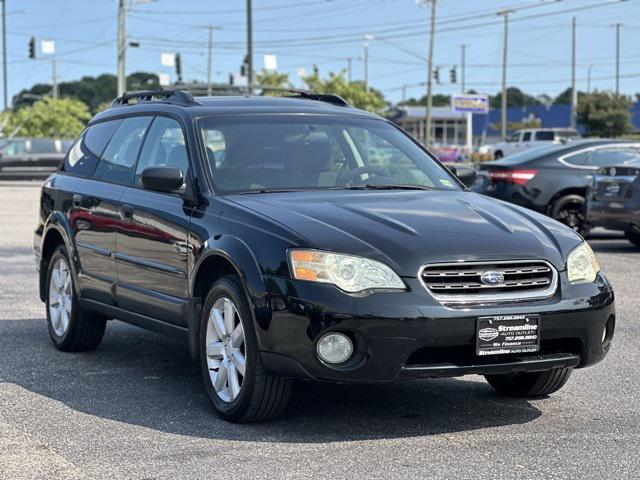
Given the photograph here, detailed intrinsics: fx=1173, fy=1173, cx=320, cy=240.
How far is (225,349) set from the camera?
598 cm

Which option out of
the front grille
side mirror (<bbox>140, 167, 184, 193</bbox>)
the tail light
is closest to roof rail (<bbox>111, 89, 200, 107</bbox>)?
side mirror (<bbox>140, 167, 184, 193</bbox>)

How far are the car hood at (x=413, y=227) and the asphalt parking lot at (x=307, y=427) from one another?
86cm

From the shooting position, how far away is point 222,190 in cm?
647

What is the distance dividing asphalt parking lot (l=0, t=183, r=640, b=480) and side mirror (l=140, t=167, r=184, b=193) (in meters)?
1.18

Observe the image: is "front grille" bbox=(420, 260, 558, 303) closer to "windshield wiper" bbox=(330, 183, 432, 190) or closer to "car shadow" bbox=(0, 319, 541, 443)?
"car shadow" bbox=(0, 319, 541, 443)

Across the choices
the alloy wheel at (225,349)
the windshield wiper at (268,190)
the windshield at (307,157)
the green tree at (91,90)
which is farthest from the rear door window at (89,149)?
the green tree at (91,90)

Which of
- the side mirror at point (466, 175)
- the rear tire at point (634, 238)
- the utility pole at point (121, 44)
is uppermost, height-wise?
the utility pole at point (121, 44)

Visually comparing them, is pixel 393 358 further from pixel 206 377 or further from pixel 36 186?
pixel 36 186

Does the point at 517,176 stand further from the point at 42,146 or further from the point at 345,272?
the point at 42,146

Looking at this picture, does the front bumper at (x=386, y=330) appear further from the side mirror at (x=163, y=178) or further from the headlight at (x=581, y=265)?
the side mirror at (x=163, y=178)

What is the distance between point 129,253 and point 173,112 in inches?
35.7

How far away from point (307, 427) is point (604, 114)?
8122 centimetres

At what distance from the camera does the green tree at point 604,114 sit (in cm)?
8412

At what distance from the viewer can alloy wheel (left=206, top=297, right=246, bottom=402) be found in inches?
230
